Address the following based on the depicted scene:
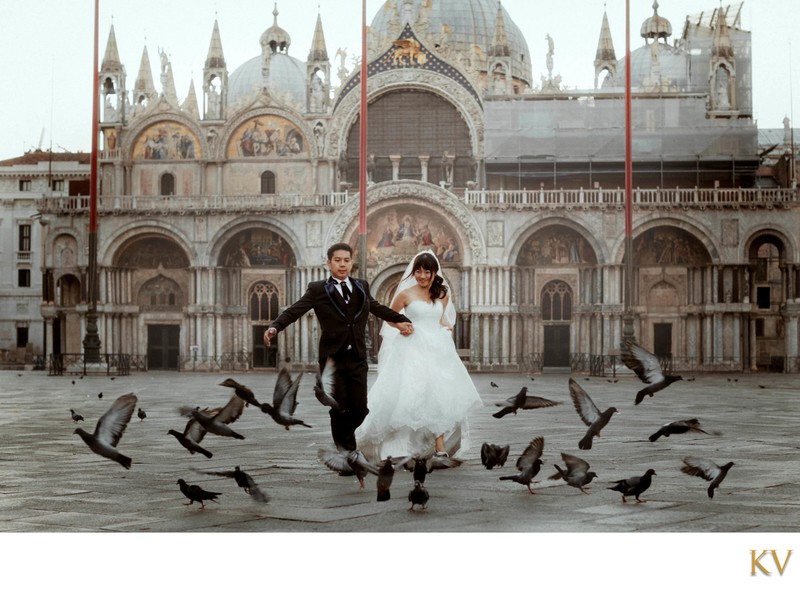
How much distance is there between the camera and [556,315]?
32062 millimetres

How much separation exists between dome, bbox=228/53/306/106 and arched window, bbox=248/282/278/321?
26.9ft

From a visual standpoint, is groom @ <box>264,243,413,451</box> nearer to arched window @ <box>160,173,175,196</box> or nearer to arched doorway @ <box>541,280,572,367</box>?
arched doorway @ <box>541,280,572,367</box>

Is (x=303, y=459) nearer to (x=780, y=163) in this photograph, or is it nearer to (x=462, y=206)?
(x=462, y=206)

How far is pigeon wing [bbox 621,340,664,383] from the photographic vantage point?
6867 mm

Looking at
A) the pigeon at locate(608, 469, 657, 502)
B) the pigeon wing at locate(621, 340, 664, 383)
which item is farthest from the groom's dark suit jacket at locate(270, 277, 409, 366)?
the pigeon at locate(608, 469, 657, 502)

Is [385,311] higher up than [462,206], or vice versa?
[462,206]

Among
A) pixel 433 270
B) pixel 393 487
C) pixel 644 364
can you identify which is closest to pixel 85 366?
pixel 433 270

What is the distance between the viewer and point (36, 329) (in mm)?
31719

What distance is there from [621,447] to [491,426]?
2726 mm

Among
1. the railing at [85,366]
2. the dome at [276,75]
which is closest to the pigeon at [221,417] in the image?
the railing at [85,366]

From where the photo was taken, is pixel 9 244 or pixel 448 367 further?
pixel 9 244

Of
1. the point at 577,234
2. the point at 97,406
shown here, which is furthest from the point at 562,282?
the point at 97,406

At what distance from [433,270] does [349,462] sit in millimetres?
1635

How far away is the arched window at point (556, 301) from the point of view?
1261 inches
